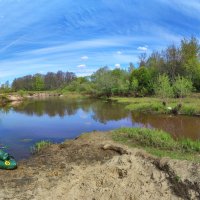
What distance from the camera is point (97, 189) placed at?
1092cm

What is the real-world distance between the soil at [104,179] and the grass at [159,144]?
120cm

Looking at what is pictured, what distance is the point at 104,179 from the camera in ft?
38.2

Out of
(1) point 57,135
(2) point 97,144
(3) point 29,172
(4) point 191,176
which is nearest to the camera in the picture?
(4) point 191,176

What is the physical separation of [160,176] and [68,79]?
16784 cm

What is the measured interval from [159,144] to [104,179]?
571 centimetres

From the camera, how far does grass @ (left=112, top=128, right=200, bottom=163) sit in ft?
46.8

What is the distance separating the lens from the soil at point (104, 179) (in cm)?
1029

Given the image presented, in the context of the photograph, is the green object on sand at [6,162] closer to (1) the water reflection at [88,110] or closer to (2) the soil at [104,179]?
(2) the soil at [104,179]

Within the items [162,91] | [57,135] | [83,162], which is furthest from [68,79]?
[83,162]

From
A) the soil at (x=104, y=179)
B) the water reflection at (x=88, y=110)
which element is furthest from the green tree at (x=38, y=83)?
the soil at (x=104, y=179)

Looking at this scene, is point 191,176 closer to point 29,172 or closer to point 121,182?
point 121,182

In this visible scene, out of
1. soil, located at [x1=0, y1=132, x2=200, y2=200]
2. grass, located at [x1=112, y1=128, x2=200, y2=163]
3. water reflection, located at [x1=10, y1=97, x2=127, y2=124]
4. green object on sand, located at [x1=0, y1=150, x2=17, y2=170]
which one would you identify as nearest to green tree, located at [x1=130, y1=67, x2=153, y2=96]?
water reflection, located at [x1=10, y1=97, x2=127, y2=124]

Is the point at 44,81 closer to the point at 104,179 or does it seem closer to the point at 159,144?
the point at 159,144

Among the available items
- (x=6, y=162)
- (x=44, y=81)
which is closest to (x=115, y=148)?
(x=6, y=162)
